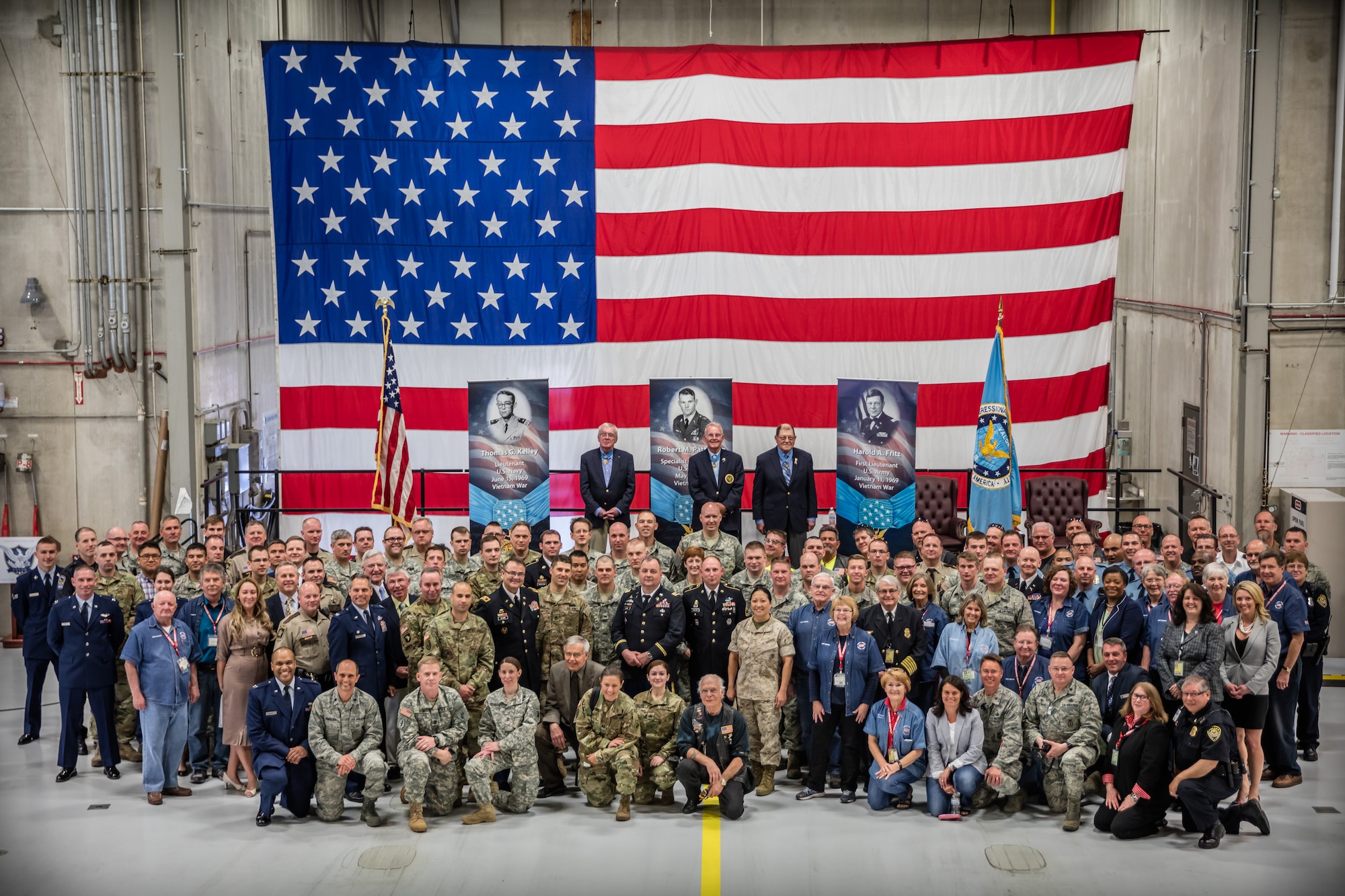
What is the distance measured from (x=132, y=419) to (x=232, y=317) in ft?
5.63

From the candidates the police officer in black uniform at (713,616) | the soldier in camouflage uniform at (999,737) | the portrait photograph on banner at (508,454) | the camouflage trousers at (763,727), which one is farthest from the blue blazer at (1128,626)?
the portrait photograph on banner at (508,454)

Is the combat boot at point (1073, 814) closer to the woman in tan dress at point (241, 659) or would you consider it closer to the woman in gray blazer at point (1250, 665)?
the woman in gray blazer at point (1250, 665)

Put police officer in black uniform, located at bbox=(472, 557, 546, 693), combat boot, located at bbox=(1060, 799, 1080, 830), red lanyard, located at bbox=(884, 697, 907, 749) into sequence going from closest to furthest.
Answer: combat boot, located at bbox=(1060, 799, 1080, 830) → red lanyard, located at bbox=(884, 697, 907, 749) → police officer in black uniform, located at bbox=(472, 557, 546, 693)

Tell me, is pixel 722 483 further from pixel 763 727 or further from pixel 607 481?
pixel 763 727

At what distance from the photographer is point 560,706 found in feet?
33.2

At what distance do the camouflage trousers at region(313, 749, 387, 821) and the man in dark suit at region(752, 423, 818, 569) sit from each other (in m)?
5.40

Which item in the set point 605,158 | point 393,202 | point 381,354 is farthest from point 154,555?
point 605,158

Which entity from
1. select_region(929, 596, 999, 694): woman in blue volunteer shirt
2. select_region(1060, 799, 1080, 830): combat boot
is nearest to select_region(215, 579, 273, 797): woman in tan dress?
select_region(929, 596, 999, 694): woman in blue volunteer shirt

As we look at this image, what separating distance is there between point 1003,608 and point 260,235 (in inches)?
423

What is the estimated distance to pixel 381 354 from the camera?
50.3 feet

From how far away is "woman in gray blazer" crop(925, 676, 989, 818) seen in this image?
9.41 m

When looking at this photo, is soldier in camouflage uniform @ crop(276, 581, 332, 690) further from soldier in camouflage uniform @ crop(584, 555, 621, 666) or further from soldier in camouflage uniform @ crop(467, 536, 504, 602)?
soldier in camouflage uniform @ crop(584, 555, 621, 666)

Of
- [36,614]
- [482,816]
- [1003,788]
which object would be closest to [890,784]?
[1003,788]

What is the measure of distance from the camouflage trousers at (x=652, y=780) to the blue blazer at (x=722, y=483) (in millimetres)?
4106
